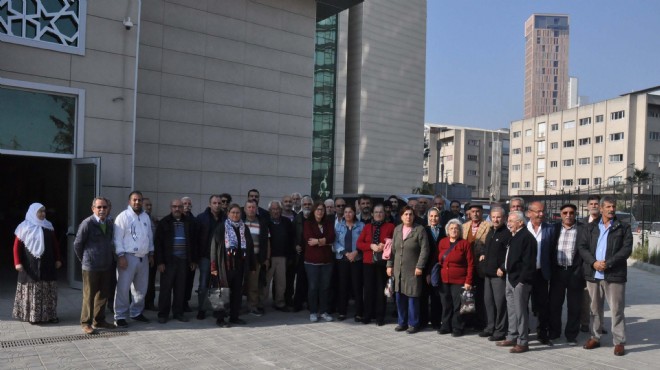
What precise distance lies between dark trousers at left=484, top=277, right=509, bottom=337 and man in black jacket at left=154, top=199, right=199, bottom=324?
4504 millimetres

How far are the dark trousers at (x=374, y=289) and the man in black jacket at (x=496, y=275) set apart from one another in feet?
5.47

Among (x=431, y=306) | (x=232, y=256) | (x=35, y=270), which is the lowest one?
(x=431, y=306)

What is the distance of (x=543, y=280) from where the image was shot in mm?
7945

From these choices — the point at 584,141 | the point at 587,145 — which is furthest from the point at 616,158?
the point at 584,141

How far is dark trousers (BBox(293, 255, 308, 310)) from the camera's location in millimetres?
9849

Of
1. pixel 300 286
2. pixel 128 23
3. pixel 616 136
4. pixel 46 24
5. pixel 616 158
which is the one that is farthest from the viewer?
pixel 616 158

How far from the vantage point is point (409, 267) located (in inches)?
330

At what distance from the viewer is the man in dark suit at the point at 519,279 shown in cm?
739

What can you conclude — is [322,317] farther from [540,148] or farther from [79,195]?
[540,148]

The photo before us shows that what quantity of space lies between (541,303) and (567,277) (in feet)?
1.69

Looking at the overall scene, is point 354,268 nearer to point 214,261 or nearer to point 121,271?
point 214,261

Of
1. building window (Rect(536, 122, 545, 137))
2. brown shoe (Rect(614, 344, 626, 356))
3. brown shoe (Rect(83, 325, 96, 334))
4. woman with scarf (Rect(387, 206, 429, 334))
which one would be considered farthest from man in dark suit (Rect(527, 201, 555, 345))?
building window (Rect(536, 122, 545, 137))

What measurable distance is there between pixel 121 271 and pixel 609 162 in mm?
81319

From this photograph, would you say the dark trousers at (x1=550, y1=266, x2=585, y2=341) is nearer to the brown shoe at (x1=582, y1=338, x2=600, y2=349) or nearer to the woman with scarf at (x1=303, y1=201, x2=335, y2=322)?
the brown shoe at (x1=582, y1=338, x2=600, y2=349)
